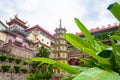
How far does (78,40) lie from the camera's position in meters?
0.92

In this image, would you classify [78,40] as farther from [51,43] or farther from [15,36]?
[51,43]

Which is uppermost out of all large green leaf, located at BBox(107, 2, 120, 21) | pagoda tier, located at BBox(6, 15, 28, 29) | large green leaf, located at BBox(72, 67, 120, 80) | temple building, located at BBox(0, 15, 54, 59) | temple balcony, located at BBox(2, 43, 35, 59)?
pagoda tier, located at BBox(6, 15, 28, 29)

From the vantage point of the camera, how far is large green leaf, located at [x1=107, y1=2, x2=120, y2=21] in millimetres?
780

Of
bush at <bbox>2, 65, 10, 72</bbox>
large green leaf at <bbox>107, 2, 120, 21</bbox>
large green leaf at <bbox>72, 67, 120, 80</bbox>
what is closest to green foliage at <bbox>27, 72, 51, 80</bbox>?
bush at <bbox>2, 65, 10, 72</bbox>

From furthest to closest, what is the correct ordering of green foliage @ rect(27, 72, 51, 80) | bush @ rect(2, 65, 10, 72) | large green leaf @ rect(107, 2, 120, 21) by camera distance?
1. bush @ rect(2, 65, 10, 72)
2. green foliage @ rect(27, 72, 51, 80)
3. large green leaf @ rect(107, 2, 120, 21)

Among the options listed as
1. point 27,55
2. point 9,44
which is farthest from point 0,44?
point 27,55

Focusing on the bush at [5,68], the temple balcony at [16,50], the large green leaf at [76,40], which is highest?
the temple balcony at [16,50]

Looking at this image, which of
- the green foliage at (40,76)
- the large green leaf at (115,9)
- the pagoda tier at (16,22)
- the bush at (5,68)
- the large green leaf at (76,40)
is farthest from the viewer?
the pagoda tier at (16,22)

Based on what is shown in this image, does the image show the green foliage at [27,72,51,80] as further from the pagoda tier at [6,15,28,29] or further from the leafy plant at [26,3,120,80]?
the pagoda tier at [6,15,28,29]

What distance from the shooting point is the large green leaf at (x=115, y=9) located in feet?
2.56

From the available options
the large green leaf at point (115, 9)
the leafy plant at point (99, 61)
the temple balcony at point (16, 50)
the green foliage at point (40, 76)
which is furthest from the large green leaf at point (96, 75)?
the temple balcony at point (16, 50)

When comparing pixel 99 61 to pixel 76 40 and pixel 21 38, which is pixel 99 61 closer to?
pixel 76 40

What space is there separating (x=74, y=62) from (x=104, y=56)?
52 centimetres

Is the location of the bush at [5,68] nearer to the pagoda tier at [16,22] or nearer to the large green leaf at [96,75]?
the pagoda tier at [16,22]
